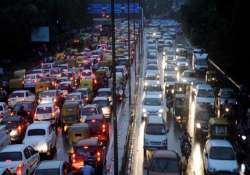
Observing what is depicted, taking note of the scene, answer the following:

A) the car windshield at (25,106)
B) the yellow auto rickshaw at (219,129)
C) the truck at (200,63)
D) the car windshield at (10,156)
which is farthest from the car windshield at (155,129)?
the truck at (200,63)

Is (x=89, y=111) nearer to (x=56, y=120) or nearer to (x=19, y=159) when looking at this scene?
(x=56, y=120)

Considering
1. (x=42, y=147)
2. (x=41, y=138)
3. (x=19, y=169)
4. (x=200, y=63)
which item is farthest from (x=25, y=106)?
(x=200, y=63)

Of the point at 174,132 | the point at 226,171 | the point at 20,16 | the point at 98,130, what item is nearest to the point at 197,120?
the point at 174,132

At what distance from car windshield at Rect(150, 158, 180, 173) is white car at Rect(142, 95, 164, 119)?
15.0 meters

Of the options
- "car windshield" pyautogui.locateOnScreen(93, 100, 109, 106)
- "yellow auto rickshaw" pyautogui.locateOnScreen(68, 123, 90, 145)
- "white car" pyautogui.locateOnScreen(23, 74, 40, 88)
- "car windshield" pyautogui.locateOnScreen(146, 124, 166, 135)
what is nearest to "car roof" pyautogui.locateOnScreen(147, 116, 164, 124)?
"car windshield" pyautogui.locateOnScreen(146, 124, 166, 135)

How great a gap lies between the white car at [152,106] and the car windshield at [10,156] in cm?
1489

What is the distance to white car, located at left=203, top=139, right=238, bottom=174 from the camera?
84.5 ft

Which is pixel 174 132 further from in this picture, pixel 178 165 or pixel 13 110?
pixel 178 165

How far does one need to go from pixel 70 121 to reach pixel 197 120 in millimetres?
7181

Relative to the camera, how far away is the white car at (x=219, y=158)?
25.8 meters

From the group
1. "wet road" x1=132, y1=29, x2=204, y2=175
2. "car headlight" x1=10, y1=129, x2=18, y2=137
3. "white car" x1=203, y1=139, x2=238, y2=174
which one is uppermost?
"white car" x1=203, y1=139, x2=238, y2=174

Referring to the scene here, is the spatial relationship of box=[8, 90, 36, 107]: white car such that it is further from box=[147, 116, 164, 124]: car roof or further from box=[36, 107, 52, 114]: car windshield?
box=[147, 116, 164, 124]: car roof

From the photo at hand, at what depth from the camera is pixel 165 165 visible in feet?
78.2

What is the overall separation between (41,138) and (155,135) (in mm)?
5137
